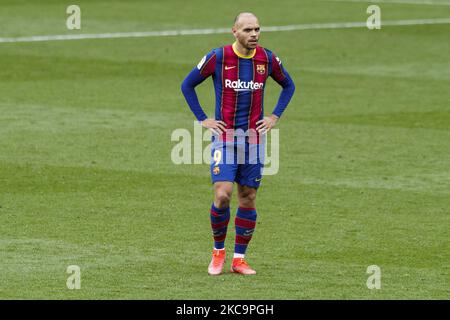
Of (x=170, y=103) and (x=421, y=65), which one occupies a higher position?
(x=421, y=65)

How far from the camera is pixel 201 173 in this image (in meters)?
17.7

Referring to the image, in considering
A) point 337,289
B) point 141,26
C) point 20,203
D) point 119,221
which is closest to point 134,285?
point 337,289

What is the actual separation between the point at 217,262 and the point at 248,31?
7.32 ft

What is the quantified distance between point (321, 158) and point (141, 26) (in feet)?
51.7

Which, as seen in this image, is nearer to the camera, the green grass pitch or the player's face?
the player's face

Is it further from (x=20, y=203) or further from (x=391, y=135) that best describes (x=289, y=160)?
(x=20, y=203)

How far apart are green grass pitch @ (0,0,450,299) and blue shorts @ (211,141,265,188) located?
0.93 metres

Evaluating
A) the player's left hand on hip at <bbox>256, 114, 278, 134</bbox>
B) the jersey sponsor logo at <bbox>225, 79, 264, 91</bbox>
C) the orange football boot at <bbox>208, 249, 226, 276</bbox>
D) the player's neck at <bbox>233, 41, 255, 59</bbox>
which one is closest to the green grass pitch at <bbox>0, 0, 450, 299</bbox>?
the orange football boot at <bbox>208, 249, 226, 276</bbox>

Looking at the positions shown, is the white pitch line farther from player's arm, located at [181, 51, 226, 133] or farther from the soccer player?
the soccer player

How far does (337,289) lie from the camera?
11586 mm

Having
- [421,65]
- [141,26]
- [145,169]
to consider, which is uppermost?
[141,26]

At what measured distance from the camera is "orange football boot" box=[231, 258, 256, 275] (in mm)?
12255

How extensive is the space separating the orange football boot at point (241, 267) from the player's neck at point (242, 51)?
77.2 inches

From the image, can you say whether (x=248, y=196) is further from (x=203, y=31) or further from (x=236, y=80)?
(x=203, y=31)
